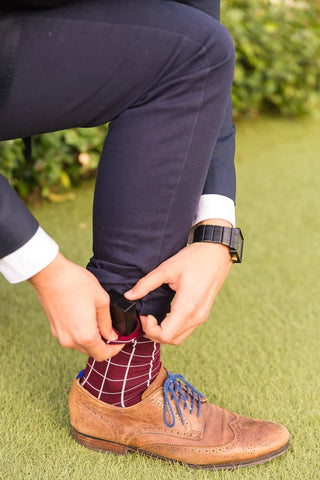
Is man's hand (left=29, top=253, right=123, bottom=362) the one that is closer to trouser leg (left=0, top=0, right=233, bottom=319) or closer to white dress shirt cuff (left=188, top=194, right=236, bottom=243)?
trouser leg (left=0, top=0, right=233, bottom=319)

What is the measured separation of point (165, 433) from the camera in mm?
1184

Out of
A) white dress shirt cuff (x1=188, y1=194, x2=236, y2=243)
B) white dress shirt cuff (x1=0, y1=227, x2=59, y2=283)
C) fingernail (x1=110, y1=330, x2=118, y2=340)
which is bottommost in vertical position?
fingernail (x1=110, y1=330, x2=118, y2=340)

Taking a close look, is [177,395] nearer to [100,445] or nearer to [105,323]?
[100,445]

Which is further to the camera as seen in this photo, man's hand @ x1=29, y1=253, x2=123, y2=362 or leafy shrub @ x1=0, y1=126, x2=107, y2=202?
leafy shrub @ x1=0, y1=126, x2=107, y2=202

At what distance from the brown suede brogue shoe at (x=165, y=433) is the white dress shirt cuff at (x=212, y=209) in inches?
14.1

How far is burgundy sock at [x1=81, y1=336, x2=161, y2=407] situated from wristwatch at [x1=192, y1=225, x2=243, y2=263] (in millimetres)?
231

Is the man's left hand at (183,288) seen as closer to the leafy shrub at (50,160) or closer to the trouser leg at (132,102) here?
the trouser leg at (132,102)

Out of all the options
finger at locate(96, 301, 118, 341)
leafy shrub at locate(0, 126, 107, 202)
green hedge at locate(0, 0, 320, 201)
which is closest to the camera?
finger at locate(96, 301, 118, 341)

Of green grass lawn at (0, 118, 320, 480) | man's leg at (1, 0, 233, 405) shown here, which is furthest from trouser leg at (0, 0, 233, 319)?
green grass lawn at (0, 118, 320, 480)

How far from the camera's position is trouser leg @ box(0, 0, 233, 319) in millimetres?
889

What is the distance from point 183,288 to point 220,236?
0.47ft

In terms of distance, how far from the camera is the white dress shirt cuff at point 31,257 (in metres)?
0.83

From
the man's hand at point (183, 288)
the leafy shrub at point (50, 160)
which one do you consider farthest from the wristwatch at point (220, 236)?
the leafy shrub at point (50, 160)

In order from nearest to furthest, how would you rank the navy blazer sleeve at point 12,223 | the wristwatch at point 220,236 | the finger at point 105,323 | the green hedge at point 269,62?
the navy blazer sleeve at point 12,223, the finger at point 105,323, the wristwatch at point 220,236, the green hedge at point 269,62
